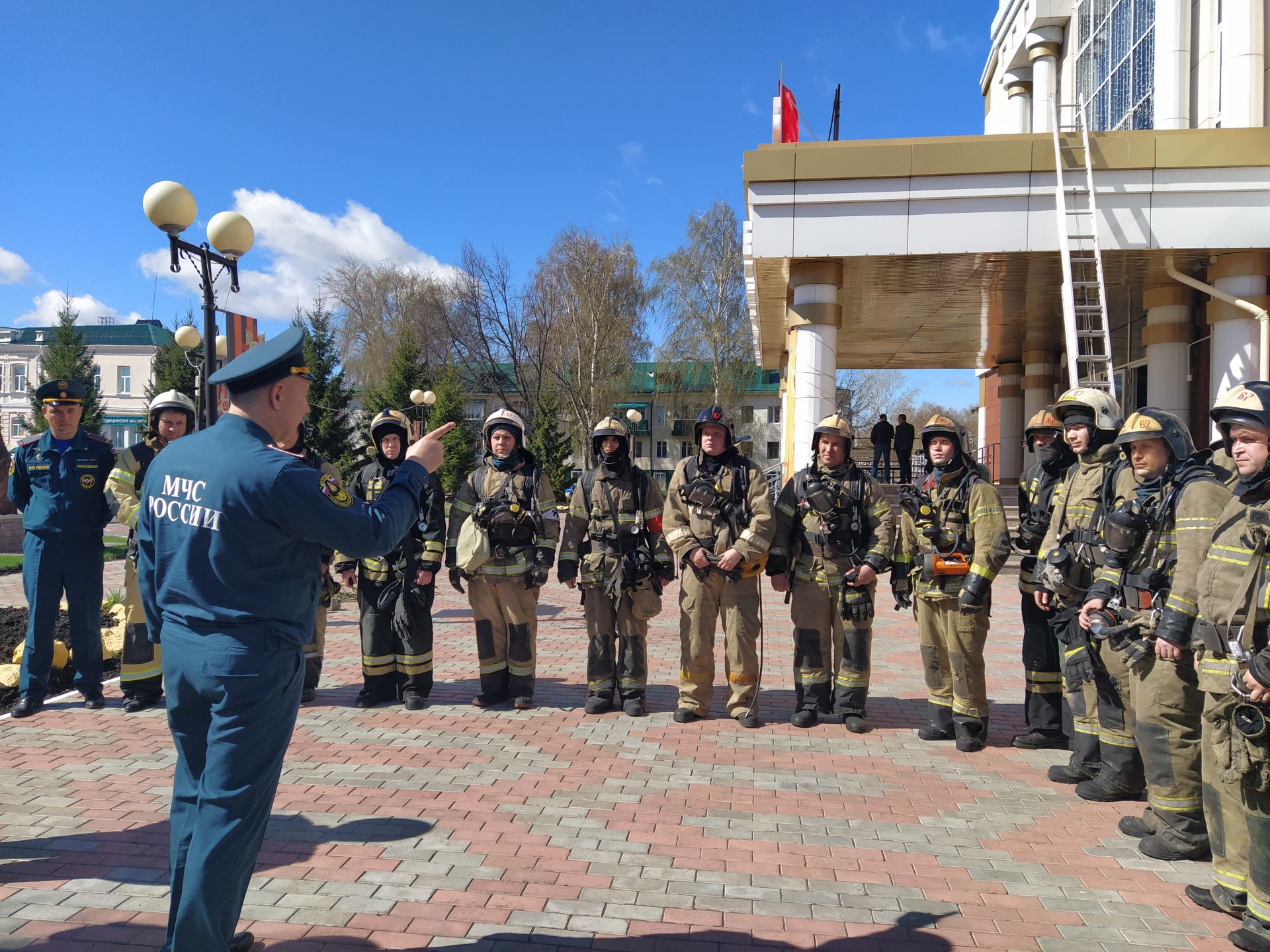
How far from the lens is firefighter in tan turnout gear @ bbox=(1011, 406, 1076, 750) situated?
576 centimetres

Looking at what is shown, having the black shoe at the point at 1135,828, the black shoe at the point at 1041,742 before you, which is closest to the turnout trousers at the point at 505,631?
the black shoe at the point at 1041,742

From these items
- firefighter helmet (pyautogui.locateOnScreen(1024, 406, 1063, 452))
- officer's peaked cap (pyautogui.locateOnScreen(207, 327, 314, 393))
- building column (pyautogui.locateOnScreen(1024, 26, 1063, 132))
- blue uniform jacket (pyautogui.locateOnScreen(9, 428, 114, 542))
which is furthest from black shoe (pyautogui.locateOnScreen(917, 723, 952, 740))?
building column (pyautogui.locateOnScreen(1024, 26, 1063, 132))

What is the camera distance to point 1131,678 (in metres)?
4.46

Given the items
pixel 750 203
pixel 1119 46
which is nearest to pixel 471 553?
pixel 750 203

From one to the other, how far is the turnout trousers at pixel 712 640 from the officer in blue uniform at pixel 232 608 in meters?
3.74

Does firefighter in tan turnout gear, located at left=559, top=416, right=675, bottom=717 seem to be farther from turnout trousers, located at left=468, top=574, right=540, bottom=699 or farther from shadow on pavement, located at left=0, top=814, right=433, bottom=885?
shadow on pavement, located at left=0, top=814, right=433, bottom=885

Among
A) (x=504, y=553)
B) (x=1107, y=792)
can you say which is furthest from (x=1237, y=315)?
(x=504, y=553)

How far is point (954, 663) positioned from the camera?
5742 mm

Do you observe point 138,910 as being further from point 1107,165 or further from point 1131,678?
point 1107,165

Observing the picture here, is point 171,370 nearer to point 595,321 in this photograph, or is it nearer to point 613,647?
point 595,321

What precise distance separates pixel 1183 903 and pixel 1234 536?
1.59 metres

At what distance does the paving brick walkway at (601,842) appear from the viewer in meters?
3.30

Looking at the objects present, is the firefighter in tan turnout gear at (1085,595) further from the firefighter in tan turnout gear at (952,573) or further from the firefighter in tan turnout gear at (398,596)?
the firefighter in tan turnout gear at (398,596)

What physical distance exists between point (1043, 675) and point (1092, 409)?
1866 millimetres
